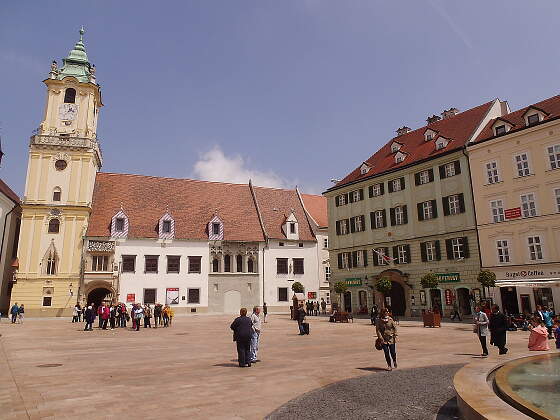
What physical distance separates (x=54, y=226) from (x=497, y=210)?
4036 centimetres

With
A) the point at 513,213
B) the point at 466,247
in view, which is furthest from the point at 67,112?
the point at 513,213

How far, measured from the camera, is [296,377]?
395 inches

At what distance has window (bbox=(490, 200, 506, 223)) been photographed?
2962cm

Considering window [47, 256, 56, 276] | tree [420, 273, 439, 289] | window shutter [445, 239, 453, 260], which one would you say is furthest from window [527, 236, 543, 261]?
window [47, 256, 56, 276]

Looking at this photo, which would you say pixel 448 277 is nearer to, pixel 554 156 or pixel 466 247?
pixel 466 247

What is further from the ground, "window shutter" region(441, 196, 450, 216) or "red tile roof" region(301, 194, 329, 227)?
"red tile roof" region(301, 194, 329, 227)

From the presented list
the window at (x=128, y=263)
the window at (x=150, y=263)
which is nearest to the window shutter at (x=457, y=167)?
the window at (x=150, y=263)

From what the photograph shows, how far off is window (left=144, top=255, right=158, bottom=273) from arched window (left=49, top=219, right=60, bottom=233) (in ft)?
29.9

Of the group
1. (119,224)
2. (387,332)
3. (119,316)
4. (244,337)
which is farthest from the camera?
(119,224)

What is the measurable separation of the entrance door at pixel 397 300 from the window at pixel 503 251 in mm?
8819

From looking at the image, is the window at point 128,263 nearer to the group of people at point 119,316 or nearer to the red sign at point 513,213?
the group of people at point 119,316

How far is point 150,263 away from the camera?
43.8 meters

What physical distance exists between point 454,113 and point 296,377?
38.0 m

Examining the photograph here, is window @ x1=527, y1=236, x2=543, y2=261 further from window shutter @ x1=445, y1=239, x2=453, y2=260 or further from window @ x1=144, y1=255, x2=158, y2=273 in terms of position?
window @ x1=144, y1=255, x2=158, y2=273
